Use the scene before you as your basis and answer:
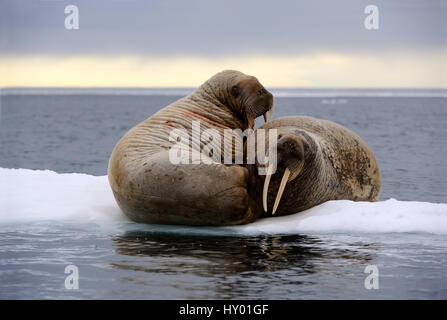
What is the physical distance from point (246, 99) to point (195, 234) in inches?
89.3

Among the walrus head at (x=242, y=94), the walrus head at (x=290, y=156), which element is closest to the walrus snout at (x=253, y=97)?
the walrus head at (x=242, y=94)

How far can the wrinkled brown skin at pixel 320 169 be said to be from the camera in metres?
8.78

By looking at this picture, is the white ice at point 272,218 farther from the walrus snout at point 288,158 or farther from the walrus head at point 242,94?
the walrus head at point 242,94

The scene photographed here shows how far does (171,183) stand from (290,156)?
127cm

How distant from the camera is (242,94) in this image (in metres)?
10.1

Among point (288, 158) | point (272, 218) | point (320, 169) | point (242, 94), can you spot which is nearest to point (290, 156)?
point (288, 158)

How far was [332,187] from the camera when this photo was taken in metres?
9.48

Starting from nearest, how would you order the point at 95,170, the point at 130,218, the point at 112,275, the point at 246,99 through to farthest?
1. the point at 112,275
2. the point at 130,218
3. the point at 246,99
4. the point at 95,170

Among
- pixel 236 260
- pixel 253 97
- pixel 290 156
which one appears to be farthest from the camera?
pixel 253 97

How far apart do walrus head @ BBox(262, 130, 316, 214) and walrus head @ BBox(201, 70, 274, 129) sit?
129cm

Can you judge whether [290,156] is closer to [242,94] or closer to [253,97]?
[253,97]
